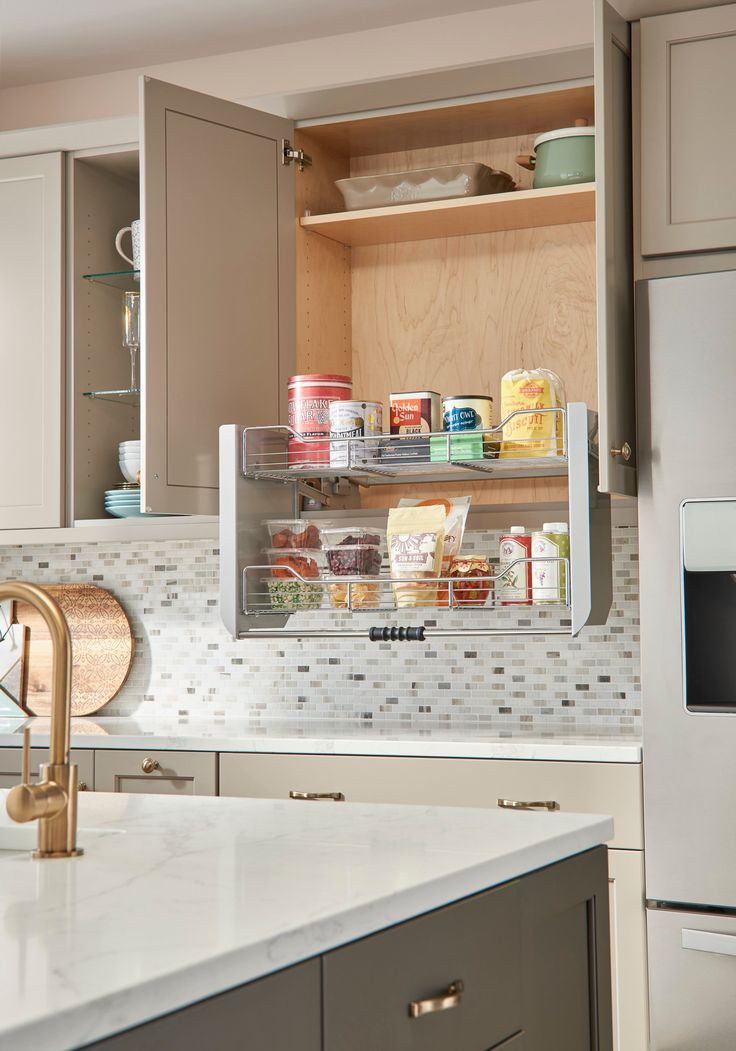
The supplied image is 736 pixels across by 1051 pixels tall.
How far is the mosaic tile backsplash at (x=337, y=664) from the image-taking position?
2949mm

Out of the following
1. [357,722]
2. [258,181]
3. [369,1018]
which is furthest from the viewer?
[357,722]

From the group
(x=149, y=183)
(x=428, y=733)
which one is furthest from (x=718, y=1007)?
(x=149, y=183)

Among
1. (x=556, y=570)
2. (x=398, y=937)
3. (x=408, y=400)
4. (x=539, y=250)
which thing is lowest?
(x=398, y=937)

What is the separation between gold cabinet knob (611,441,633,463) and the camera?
2271mm

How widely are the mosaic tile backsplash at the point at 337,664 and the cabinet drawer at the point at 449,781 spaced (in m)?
0.50

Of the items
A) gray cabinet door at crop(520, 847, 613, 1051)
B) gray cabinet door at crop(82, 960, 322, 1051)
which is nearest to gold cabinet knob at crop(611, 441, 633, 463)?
gray cabinet door at crop(520, 847, 613, 1051)

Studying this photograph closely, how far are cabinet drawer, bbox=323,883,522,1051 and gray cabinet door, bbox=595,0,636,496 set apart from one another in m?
1.16

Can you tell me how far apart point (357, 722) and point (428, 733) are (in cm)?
47

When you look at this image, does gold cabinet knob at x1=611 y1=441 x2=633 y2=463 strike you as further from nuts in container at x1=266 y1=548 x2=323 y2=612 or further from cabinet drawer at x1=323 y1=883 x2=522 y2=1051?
cabinet drawer at x1=323 y1=883 x2=522 y2=1051

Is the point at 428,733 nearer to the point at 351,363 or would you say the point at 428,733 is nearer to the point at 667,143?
the point at 351,363

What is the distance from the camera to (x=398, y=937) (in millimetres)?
1078

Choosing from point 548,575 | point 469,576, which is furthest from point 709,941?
point 469,576

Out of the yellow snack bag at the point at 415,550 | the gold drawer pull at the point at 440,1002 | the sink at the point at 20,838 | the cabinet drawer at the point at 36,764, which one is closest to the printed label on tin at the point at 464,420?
the yellow snack bag at the point at 415,550

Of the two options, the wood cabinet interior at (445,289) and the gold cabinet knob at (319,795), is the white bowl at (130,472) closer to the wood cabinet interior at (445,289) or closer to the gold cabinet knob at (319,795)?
the wood cabinet interior at (445,289)
